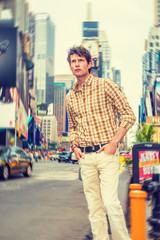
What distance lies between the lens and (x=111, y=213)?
285cm

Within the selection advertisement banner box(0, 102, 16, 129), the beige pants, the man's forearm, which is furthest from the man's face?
advertisement banner box(0, 102, 16, 129)

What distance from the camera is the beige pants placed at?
286 cm

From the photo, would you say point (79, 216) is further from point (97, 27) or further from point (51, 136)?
point (97, 27)

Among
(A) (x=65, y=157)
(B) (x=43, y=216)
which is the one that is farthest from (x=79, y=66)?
(A) (x=65, y=157)

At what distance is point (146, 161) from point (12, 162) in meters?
6.67

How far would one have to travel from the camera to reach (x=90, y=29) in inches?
7357

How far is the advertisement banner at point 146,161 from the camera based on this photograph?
8680 mm

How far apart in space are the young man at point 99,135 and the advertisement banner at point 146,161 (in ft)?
18.9

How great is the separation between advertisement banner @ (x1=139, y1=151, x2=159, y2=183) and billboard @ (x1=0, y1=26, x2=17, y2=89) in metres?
42.9

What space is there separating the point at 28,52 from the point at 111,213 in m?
64.3

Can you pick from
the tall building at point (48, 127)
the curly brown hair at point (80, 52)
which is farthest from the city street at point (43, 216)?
the tall building at point (48, 127)

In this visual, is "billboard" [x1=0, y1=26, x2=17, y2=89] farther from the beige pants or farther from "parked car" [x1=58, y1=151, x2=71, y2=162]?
the beige pants

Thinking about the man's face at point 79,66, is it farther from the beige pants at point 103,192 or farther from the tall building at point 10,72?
the tall building at point 10,72

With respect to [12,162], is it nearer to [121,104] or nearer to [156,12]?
[121,104]
